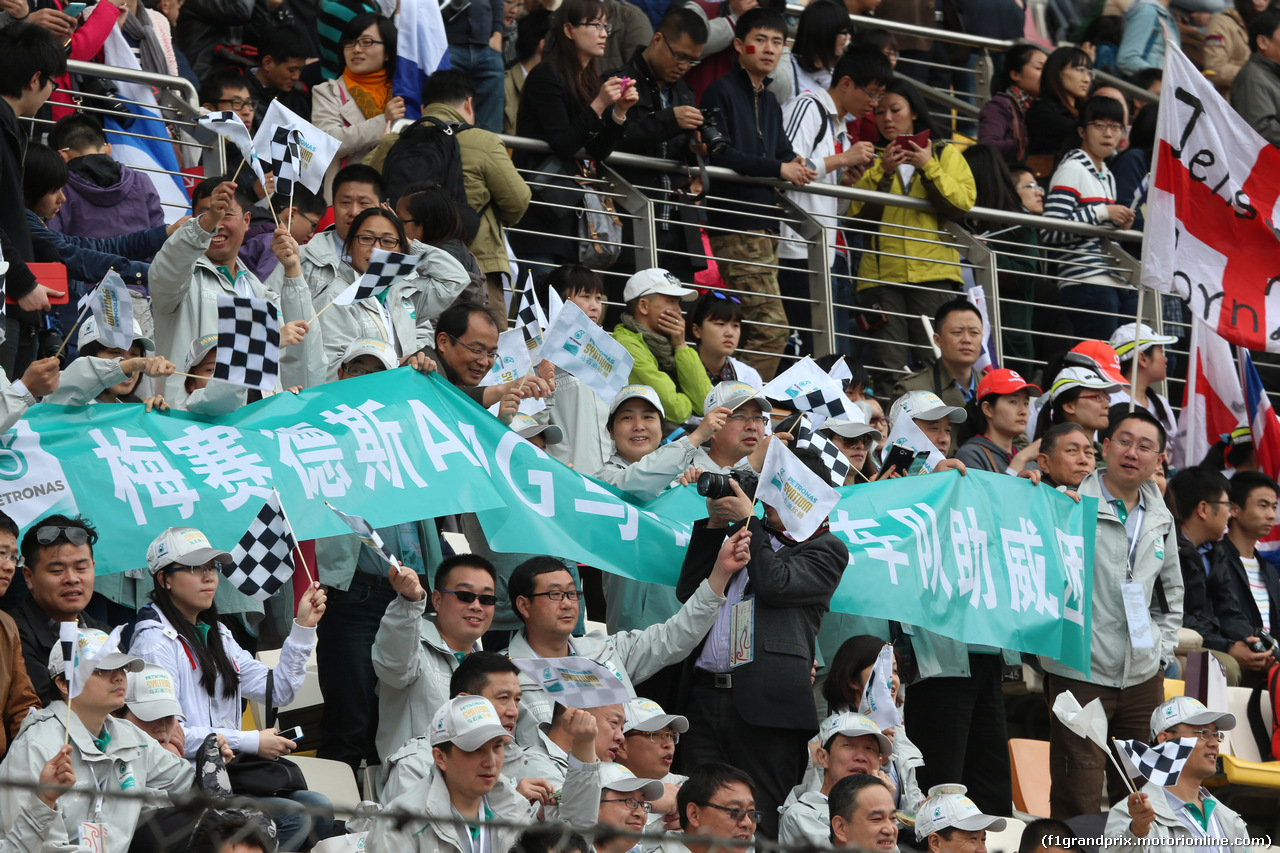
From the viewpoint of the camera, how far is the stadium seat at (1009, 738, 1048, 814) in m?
9.24

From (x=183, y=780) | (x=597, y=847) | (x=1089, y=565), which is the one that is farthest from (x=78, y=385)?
(x=1089, y=565)

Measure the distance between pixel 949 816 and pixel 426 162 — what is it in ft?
14.6

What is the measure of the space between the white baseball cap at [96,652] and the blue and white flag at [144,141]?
13.9ft

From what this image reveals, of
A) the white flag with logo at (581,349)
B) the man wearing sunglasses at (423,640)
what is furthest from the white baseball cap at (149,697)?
the white flag with logo at (581,349)

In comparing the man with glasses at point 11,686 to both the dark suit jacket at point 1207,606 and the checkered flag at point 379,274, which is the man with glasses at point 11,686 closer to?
the checkered flag at point 379,274

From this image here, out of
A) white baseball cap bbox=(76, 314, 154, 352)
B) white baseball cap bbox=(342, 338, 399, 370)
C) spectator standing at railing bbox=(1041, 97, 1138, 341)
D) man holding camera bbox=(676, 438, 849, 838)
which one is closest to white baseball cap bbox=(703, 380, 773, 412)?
man holding camera bbox=(676, 438, 849, 838)

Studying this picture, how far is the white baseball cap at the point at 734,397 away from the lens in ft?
28.6

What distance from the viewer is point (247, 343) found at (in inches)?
303

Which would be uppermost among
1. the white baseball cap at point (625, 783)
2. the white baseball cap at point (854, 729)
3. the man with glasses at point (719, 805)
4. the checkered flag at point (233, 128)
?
the checkered flag at point (233, 128)

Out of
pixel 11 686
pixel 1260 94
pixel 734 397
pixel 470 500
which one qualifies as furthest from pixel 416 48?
pixel 1260 94

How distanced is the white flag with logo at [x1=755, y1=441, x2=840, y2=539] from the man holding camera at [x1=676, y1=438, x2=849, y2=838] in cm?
13

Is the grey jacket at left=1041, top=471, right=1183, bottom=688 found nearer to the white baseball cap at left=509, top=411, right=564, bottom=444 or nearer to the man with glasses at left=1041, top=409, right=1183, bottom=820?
the man with glasses at left=1041, top=409, right=1183, bottom=820

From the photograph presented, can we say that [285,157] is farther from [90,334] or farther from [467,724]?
[467,724]

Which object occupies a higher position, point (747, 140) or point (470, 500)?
point (747, 140)
